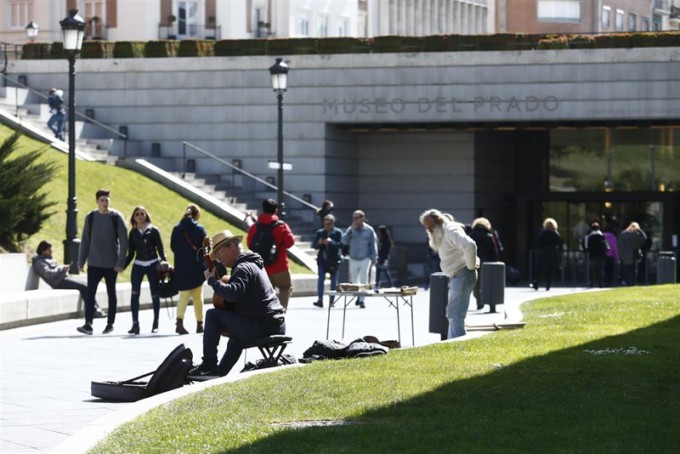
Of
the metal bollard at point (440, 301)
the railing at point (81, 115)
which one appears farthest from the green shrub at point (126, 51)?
the metal bollard at point (440, 301)

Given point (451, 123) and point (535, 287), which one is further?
point (451, 123)

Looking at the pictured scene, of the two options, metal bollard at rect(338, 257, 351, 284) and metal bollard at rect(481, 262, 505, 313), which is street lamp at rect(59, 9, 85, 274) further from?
metal bollard at rect(481, 262, 505, 313)

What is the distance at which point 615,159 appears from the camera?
153 feet

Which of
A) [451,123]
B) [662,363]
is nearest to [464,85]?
[451,123]

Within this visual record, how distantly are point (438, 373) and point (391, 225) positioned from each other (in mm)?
34334

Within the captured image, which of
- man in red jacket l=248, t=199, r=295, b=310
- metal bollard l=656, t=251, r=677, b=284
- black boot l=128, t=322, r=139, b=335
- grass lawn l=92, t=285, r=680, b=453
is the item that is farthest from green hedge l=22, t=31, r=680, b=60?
grass lawn l=92, t=285, r=680, b=453

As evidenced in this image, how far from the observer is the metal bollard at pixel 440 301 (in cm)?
1827

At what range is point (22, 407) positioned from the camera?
1296 centimetres

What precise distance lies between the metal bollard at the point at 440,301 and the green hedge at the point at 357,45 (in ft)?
84.0

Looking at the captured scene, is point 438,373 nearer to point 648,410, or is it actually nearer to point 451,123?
point 648,410

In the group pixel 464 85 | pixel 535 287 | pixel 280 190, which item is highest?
pixel 464 85

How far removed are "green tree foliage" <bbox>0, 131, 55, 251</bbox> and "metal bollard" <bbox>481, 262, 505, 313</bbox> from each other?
7393 millimetres

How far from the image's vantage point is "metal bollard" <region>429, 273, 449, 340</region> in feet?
59.9

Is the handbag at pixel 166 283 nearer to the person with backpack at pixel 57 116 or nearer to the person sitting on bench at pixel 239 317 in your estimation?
the person sitting on bench at pixel 239 317
